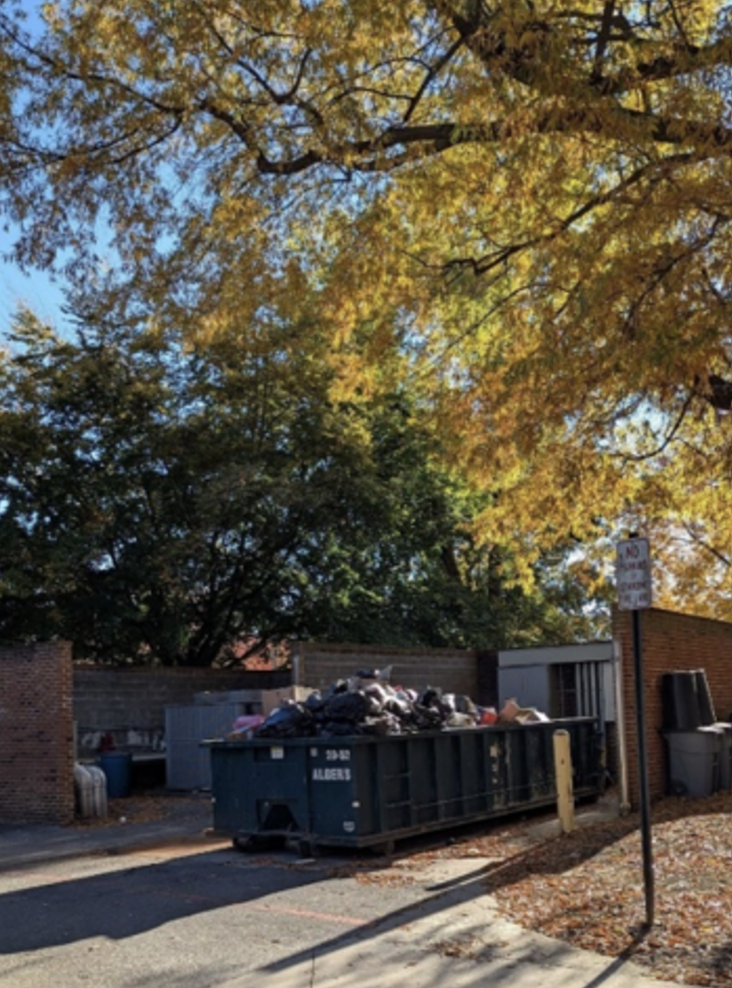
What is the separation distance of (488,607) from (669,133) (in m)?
20.1

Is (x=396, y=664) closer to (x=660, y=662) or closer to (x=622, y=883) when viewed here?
(x=660, y=662)

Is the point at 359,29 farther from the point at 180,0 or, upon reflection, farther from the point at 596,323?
the point at 596,323

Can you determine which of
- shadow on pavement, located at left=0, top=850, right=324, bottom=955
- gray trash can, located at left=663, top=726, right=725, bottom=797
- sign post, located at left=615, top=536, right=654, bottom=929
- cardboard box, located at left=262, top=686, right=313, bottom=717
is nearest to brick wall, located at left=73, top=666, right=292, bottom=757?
cardboard box, located at left=262, top=686, right=313, bottom=717

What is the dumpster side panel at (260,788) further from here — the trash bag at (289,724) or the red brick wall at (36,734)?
the red brick wall at (36,734)

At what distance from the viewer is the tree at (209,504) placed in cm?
2344

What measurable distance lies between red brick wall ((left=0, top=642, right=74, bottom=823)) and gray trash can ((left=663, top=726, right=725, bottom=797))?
8.70 meters

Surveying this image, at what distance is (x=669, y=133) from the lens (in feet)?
30.2

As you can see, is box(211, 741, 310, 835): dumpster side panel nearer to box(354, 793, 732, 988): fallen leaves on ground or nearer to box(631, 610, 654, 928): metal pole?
box(354, 793, 732, 988): fallen leaves on ground

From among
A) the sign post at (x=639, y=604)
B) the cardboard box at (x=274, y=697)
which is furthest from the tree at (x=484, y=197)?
the cardboard box at (x=274, y=697)

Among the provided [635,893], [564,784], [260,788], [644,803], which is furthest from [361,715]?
[644,803]

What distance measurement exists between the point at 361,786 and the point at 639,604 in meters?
5.03

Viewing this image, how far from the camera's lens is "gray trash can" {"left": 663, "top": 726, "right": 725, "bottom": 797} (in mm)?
16344

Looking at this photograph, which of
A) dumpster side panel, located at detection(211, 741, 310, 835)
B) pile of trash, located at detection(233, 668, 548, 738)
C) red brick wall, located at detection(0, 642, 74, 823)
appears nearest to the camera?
dumpster side panel, located at detection(211, 741, 310, 835)

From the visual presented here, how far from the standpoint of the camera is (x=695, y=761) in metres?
16.4
